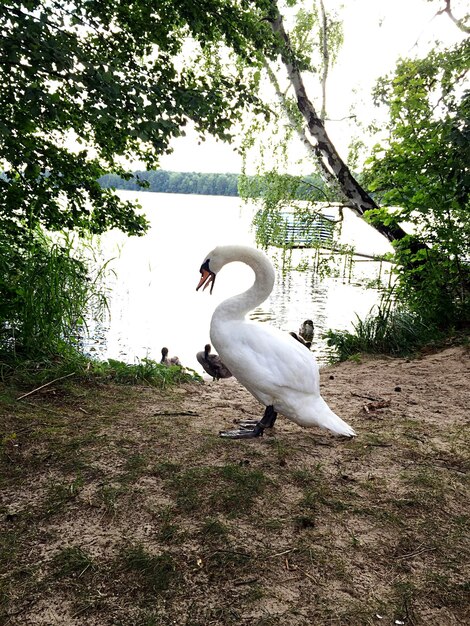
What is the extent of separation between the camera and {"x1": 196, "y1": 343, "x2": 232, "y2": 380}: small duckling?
27.4ft

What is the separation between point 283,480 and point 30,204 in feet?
12.1

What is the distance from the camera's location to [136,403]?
167 inches

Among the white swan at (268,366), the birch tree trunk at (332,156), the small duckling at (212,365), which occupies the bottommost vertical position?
the small duckling at (212,365)

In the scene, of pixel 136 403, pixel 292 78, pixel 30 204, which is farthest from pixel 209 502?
pixel 292 78

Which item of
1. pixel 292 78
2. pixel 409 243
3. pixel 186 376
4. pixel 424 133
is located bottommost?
pixel 186 376

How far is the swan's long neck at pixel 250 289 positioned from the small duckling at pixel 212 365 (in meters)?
4.71

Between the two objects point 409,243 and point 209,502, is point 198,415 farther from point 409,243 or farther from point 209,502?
point 409,243

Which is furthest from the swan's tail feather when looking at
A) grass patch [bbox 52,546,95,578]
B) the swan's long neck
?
grass patch [bbox 52,546,95,578]

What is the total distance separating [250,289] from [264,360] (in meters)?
0.58

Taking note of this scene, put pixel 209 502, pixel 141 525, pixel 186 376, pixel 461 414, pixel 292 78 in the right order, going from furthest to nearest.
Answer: pixel 292 78
pixel 186 376
pixel 461 414
pixel 209 502
pixel 141 525

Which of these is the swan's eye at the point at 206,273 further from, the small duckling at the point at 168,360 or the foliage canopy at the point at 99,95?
the small duckling at the point at 168,360

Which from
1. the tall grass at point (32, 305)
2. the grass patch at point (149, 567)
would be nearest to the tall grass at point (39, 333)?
the tall grass at point (32, 305)

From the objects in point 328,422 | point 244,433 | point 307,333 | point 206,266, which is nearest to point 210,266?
point 206,266

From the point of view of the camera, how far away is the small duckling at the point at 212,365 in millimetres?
8359
